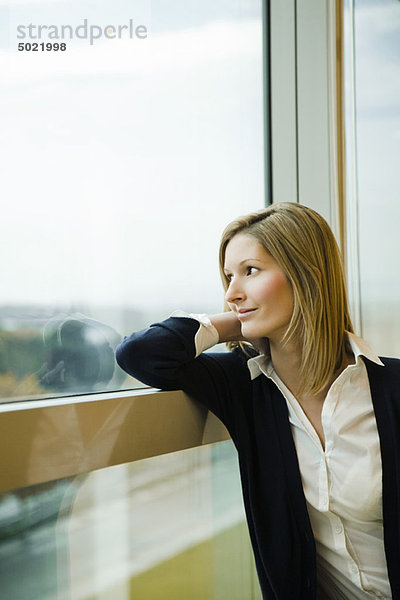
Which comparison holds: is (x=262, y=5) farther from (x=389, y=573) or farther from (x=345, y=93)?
(x=389, y=573)

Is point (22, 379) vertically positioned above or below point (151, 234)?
below

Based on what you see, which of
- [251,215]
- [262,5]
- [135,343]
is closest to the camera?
[135,343]

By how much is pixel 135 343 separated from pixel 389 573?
0.70 meters

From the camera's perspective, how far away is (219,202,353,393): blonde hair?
1.21 metres

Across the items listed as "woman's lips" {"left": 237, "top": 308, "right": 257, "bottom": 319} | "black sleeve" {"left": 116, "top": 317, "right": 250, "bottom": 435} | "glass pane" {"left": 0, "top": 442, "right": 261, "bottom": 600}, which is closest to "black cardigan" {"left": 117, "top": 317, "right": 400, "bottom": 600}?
"black sleeve" {"left": 116, "top": 317, "right": 250, "bottom": 435}

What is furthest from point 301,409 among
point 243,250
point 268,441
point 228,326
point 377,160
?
point 377,160

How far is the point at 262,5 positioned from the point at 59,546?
165 cm

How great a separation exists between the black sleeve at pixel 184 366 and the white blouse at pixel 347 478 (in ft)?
0.14

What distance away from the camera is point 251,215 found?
4.15 ft

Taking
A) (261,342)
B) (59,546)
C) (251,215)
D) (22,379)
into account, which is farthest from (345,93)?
(59,546)

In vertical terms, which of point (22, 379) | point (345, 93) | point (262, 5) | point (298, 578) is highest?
point (262, 5)

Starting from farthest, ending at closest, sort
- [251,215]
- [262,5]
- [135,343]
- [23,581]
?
[262,5] < [251,215] < [135,343] < [23,581]

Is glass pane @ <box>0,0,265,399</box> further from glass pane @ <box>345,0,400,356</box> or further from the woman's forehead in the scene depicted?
glass pane @ <box>345,0,400,356</box>

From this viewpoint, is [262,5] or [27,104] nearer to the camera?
[27,104]
